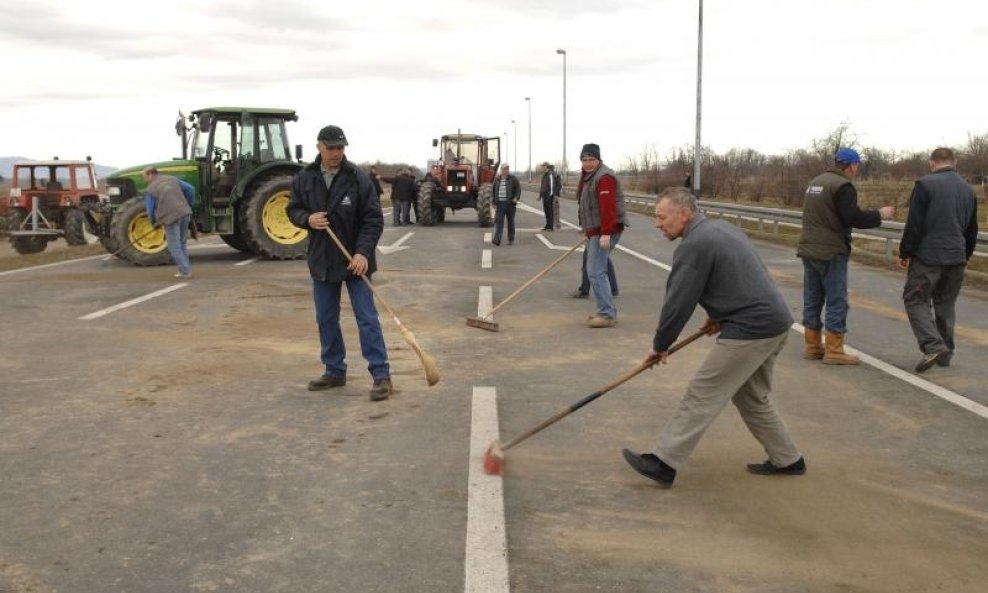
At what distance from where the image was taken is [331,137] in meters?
6.31

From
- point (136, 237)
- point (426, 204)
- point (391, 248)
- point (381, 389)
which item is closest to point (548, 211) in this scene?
point (426, 204)

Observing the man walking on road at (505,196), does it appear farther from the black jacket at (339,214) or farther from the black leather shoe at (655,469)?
the black leather shoe at (655,469)

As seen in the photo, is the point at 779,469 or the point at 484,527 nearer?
the point at 484,527

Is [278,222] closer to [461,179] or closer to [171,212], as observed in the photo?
[171,212]

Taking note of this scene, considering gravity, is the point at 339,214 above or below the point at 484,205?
above

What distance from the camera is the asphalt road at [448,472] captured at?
364cm

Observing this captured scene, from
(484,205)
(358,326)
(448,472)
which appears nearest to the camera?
(448,472)

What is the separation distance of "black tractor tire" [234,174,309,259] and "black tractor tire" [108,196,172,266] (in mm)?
1444

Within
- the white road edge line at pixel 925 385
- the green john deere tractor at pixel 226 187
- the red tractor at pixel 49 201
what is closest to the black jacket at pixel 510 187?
the green john deere tractor at pixel 226 187

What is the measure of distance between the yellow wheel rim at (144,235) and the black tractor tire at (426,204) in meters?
11.4

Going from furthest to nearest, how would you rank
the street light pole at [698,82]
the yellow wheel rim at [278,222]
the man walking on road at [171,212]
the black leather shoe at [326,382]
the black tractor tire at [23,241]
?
the street light pole at [698,82] → the black tractor tire at [23,241] → the yellow wheel rim at [278,222] → the man walking on road at [171,212] → the black leather shoe at [326,382]

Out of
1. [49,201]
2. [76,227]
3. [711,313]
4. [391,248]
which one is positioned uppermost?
[711,313]

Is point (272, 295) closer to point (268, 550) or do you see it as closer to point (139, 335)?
point (139, 335)

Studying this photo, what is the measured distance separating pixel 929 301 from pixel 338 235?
4895mm
